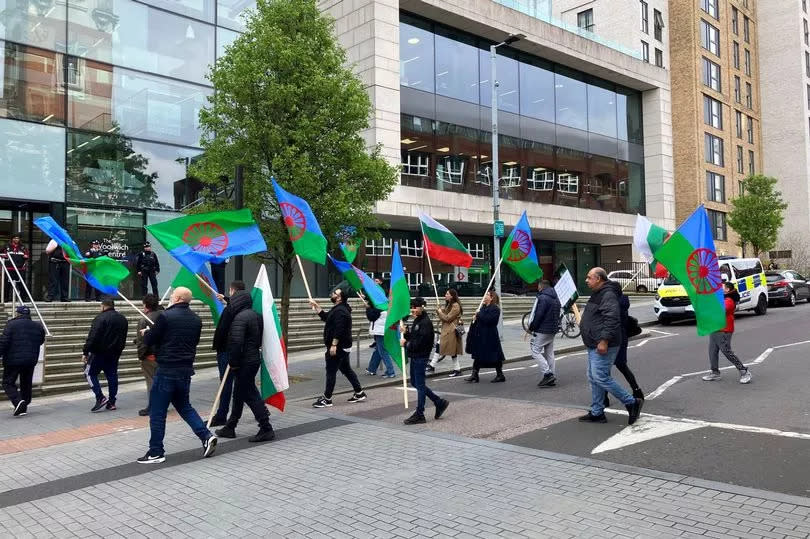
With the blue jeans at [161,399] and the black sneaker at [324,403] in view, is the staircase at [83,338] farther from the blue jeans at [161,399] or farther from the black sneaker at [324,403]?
the blue jeans at [161,399]

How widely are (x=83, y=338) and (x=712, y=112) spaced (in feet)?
150

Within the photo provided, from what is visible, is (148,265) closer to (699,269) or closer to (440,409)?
(440,409)

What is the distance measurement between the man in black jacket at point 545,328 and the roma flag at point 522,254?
2.80 ft

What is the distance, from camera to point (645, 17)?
42000 mm

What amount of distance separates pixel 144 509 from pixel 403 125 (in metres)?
22.8

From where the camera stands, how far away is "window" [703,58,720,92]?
45.8 metres

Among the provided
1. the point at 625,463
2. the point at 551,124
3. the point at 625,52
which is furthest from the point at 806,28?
the point at 625,463

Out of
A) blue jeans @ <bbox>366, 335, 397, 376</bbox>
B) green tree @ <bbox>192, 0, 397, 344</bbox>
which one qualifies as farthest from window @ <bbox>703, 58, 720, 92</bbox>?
blue jeans @ <bbox>366, 335, 397, 376</bbox>

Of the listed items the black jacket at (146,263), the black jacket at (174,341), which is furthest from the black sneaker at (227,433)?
the black jacket at (146,263)

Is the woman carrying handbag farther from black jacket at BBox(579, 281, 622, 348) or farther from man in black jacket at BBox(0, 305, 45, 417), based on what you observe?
man in black jacket at BBox(0, 305, 45, 417)

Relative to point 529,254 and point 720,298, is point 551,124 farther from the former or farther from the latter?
point 720,298

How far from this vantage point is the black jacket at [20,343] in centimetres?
962

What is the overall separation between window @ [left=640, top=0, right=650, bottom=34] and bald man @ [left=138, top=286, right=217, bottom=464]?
4237cm

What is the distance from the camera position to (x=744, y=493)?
4.95 metres
